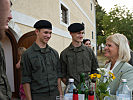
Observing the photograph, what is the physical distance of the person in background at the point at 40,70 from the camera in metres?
2.22

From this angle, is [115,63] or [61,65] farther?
[61,65]

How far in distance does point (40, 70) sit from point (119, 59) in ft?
3.99

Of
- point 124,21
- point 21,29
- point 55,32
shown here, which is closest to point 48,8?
point 55,32

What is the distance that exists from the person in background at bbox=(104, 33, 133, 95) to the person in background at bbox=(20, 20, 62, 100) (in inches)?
36.5

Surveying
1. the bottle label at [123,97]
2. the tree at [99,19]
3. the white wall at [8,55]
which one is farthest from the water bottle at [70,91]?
the tree at [99,19]

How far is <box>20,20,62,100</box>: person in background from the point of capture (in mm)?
2217

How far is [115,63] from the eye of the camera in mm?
2133

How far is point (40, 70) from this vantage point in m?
2.24

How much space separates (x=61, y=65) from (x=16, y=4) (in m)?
2.80

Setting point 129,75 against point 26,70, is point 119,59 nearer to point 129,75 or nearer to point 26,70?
point 129,75

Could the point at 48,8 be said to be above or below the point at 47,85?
above

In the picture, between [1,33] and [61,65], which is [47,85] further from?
[1,33]

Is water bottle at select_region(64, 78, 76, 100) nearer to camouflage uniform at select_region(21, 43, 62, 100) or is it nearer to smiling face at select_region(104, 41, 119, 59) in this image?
camouflage uniform at select_region(21, 43, 62, 100)

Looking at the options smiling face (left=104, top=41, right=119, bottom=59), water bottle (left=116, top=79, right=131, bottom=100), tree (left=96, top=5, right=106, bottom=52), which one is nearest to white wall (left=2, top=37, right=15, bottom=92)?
smiling face (left=104, top=41, right=119, bottom=59)
